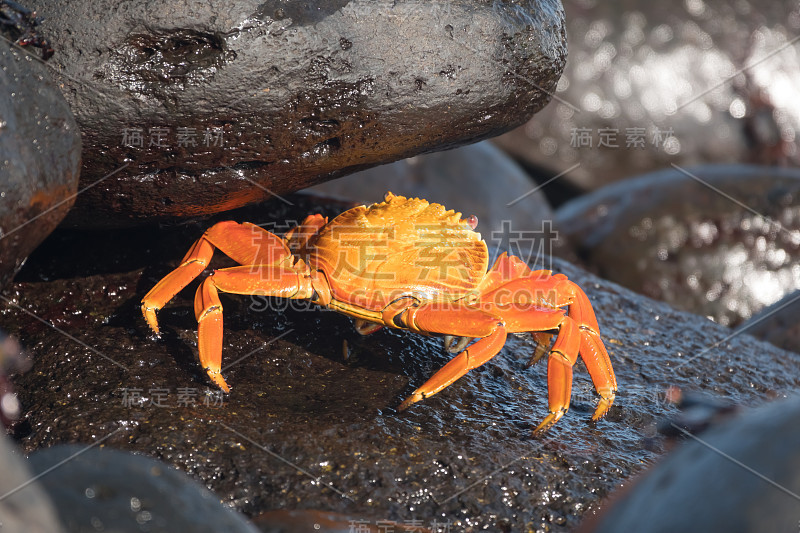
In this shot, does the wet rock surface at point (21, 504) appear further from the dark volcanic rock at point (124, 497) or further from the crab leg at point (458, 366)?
the crab leg at point (458, 366)

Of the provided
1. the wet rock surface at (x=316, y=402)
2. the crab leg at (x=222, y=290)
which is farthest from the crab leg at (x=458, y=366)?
the crab leg at (x=222, y=290)

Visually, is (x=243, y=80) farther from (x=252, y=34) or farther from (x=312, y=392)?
(x=312, y=392)

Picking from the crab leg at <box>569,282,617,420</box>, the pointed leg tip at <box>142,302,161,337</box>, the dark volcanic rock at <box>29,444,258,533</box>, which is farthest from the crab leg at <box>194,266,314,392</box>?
the crab leg at <box>569,282,617,420</box>

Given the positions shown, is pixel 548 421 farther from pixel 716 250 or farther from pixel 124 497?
pixel 716 250

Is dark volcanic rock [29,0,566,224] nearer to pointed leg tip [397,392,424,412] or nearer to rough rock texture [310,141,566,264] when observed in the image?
pointed leg tip [397,392,424,412]

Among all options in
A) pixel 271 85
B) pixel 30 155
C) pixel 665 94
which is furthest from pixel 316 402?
pixel 665 94
